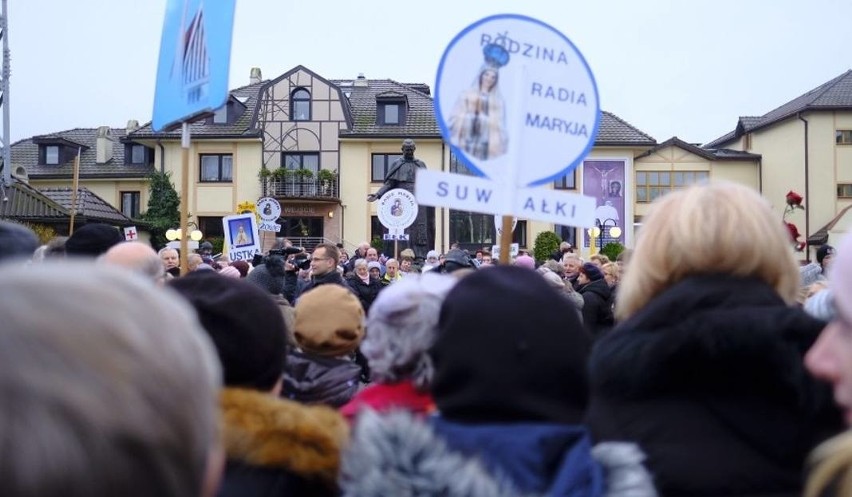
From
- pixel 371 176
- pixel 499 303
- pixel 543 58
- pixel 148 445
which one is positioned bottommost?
pixel 148 445

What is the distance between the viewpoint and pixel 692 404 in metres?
2.07

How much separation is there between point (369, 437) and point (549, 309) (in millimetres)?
489

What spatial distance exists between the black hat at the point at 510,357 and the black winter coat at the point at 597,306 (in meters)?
5.65

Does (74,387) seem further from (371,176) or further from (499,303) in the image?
(371,176)

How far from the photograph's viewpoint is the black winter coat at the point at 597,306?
7.42 metres

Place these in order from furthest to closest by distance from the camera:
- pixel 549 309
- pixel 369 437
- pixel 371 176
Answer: pixel 371 176 < pixel 549 309 < pixel 369 437

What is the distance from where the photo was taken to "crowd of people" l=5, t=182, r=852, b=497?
908 mm

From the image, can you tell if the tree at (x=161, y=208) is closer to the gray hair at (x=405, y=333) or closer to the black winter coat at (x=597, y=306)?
the black winter coat at (x=597, y=306)

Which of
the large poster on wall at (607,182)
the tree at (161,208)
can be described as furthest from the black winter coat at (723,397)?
the tree at (161,208)

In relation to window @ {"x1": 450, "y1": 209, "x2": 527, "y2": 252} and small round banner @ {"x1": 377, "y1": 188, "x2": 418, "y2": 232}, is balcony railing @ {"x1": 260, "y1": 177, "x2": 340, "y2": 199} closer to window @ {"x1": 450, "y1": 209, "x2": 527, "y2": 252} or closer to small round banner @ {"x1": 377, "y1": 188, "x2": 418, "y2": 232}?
window @ {"x1": 450, "y1": 209, "x2": 527, "y2": 252}

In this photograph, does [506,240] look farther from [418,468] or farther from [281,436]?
[418,468]

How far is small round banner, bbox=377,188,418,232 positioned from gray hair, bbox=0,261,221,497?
38.3ft

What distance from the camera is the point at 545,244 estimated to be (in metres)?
35.6

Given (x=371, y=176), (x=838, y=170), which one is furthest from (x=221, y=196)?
(x=838, y=170)
